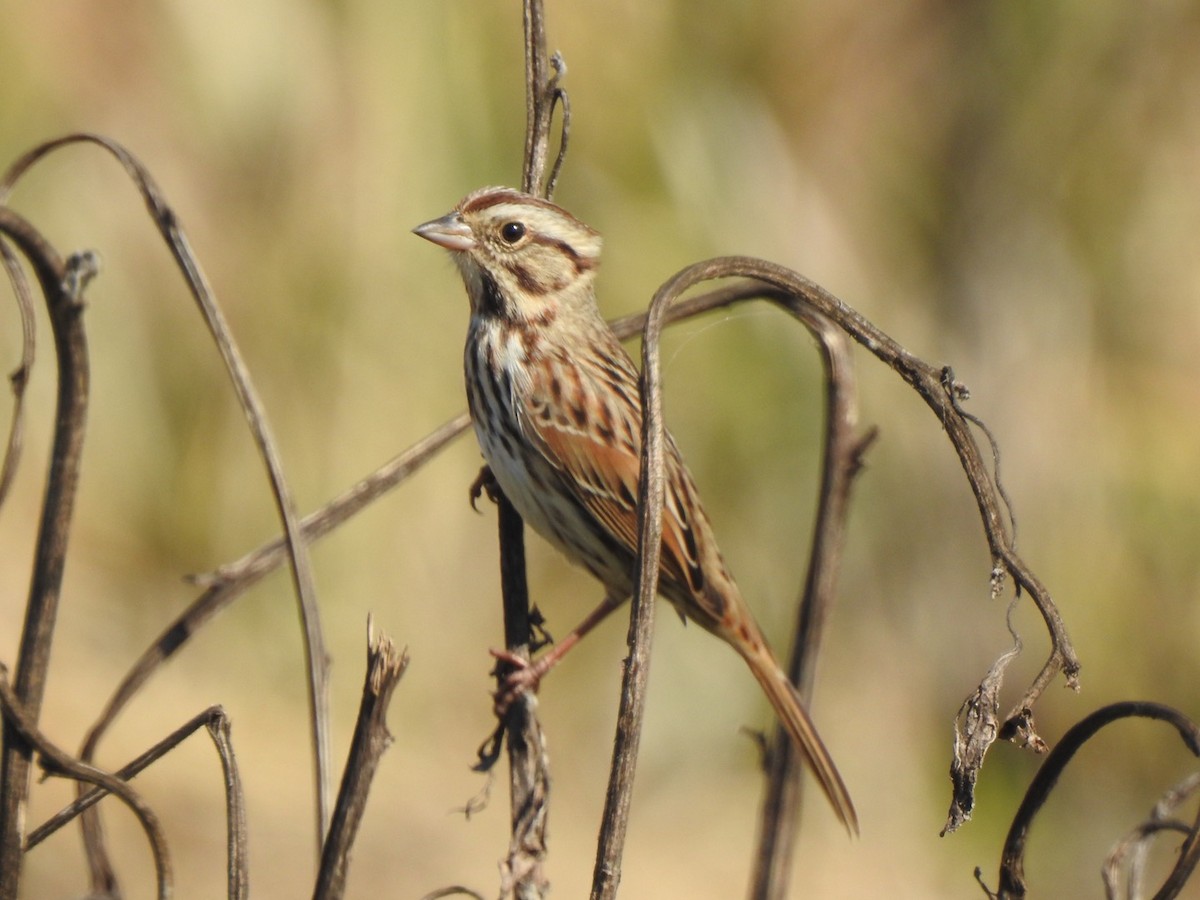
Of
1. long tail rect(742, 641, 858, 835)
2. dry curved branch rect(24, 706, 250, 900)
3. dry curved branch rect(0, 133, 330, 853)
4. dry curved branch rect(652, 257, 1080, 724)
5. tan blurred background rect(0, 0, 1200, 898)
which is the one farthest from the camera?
tan blurred background rect(0, 0, 1200, 898)

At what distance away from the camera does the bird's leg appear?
182cm

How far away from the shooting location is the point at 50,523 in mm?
1380

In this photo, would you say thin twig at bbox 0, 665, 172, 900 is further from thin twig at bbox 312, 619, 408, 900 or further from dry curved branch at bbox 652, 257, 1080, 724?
dry curved branch at bbox 652, 257, 1080, 724

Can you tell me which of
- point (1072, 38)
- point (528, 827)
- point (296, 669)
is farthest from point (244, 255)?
point (528, 827)

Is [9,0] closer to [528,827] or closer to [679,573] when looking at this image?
[679,573]

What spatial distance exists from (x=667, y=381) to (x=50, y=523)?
3.11 meters

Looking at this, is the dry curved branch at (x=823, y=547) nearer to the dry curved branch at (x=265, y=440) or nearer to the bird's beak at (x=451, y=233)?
the dry curved branch at (x=265, y=440)

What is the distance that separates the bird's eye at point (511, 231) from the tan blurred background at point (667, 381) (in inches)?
66.0

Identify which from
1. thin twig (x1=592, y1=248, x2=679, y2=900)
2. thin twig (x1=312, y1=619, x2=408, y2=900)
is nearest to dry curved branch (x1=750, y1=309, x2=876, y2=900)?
thin twig (x1=592, y1=248, x2=679, y2=900)

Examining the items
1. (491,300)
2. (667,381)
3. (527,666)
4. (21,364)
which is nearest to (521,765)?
(527,666)

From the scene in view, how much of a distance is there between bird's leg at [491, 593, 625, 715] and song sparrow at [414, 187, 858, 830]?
0.03 meters

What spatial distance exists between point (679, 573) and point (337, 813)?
136cm

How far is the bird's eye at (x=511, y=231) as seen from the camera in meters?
2.49

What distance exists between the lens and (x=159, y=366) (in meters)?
4.43
